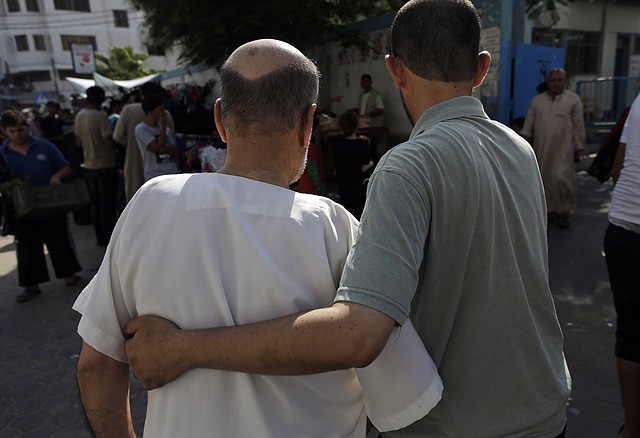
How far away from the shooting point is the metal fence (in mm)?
12180

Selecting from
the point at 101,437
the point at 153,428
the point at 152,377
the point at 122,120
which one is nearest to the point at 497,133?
the point at 152,377

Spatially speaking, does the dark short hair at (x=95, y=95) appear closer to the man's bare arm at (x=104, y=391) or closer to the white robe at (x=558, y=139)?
the white robe at (x=558, y=139)

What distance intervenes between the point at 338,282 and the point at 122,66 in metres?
40.3

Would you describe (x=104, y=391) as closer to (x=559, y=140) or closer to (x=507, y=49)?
(x=559, y=140)

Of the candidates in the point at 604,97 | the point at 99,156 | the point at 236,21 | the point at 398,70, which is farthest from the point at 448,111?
the point at 604,97

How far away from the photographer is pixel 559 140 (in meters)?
6.51

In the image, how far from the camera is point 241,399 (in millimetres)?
1094

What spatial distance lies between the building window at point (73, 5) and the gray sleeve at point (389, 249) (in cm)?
4828

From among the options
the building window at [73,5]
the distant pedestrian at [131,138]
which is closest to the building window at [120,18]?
the building window at [73,5]

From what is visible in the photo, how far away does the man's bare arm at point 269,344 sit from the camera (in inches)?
37.1

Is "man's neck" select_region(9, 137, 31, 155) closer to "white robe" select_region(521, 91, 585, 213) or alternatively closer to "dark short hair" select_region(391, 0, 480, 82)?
"dark short hair" select_region(391, 0, 480, 82)

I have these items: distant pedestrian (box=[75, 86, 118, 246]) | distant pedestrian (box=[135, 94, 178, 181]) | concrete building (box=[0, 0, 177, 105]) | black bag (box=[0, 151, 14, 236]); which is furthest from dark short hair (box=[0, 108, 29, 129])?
concrete building (box=[0, 0, 177, 105])

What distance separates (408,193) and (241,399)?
1.92 feet

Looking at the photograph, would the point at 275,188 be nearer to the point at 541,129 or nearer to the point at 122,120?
the point at 122,120
